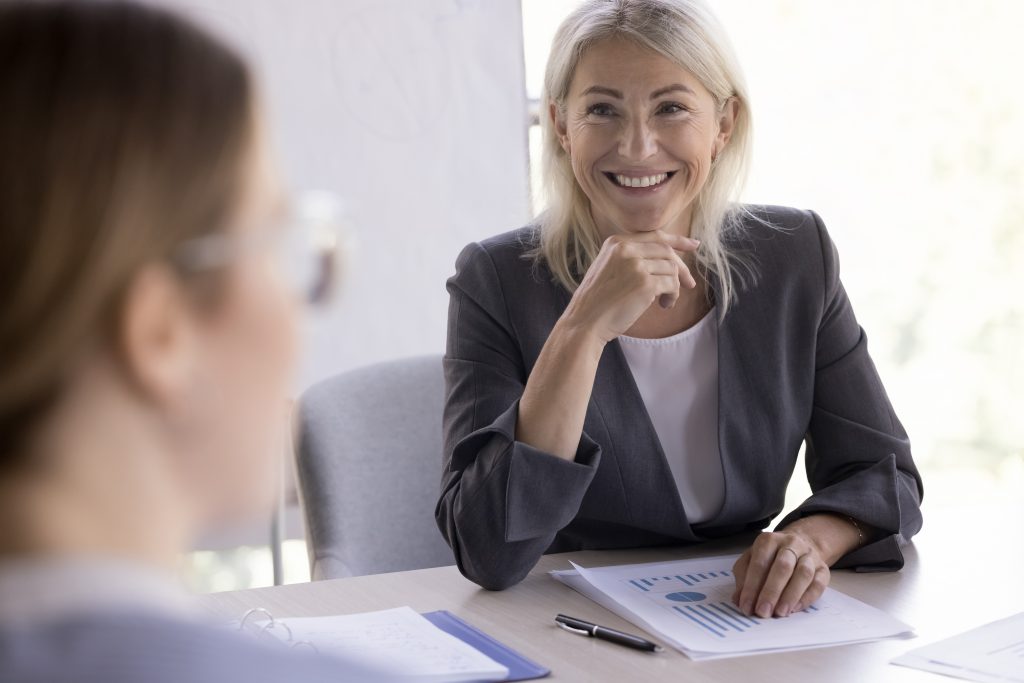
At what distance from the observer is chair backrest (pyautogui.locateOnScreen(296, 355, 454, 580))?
2076 millimetres

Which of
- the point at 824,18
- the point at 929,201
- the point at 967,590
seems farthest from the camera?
the point at 929,201

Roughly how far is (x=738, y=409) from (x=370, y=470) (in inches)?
25.3

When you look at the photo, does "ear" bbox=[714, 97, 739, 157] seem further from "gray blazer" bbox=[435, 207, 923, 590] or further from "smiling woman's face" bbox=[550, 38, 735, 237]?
"gray blazer" bbox=[435, 207, 923, 590]

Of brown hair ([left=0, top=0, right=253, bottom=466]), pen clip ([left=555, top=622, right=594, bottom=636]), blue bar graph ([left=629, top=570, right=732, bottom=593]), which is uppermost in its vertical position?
brown hair ([left=0, top=0, right=253, bottom=466])

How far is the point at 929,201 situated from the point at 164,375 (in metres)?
3.81

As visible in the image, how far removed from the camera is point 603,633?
1.37 meters

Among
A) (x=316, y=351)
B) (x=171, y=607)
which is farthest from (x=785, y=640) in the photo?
(x=316, y=351)

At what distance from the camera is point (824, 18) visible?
148 inches

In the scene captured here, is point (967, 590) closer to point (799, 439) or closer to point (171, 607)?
point (799, 439)

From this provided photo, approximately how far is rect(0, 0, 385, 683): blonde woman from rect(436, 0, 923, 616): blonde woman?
107cm

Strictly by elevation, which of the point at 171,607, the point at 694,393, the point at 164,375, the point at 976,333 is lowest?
the point at 976,333

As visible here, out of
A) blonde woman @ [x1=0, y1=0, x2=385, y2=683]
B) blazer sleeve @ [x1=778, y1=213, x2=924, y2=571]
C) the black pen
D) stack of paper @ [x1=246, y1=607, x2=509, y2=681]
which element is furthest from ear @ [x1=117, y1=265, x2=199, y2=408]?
blazer sleeve @ [x1=778, y1=213, x2=924, y2=571]

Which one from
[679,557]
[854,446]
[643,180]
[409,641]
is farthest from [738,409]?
[409,641]

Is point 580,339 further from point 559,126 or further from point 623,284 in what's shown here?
point 559,126
